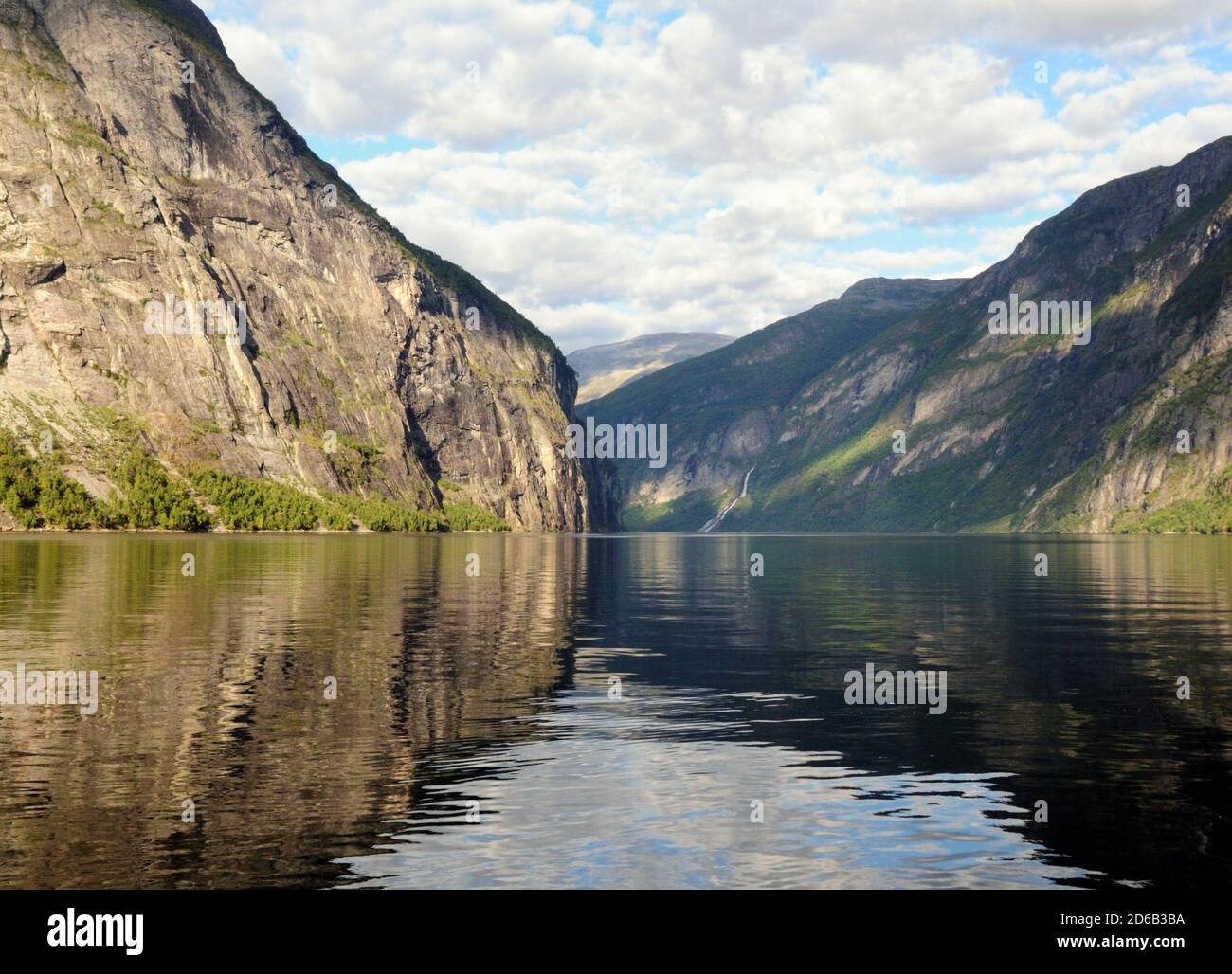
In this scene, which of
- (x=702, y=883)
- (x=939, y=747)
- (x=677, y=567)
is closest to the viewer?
(x=702, y=883)

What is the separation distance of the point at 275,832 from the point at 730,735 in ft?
47.0

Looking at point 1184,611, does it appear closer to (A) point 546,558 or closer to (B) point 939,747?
(B) point 939,747

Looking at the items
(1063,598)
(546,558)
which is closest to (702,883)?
(1063,598)

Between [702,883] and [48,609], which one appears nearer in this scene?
[702,883]

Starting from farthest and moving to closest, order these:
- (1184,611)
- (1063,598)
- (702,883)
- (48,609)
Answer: (1063,598), (1184,611), (48,609), (702,883)

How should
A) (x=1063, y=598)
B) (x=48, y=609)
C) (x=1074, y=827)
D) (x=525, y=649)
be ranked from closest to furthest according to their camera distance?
(x=1074, y=827), (x=525, y=649), (x=48, y=609), (x=1063, y=598)

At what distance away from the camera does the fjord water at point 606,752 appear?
20.9 m

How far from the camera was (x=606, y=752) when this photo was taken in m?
30.4

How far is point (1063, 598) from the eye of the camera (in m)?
82.0

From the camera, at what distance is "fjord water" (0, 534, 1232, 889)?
2086 centimetres

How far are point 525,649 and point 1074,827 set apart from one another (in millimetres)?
31338

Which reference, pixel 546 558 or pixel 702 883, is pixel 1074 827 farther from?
pixel 546 558
